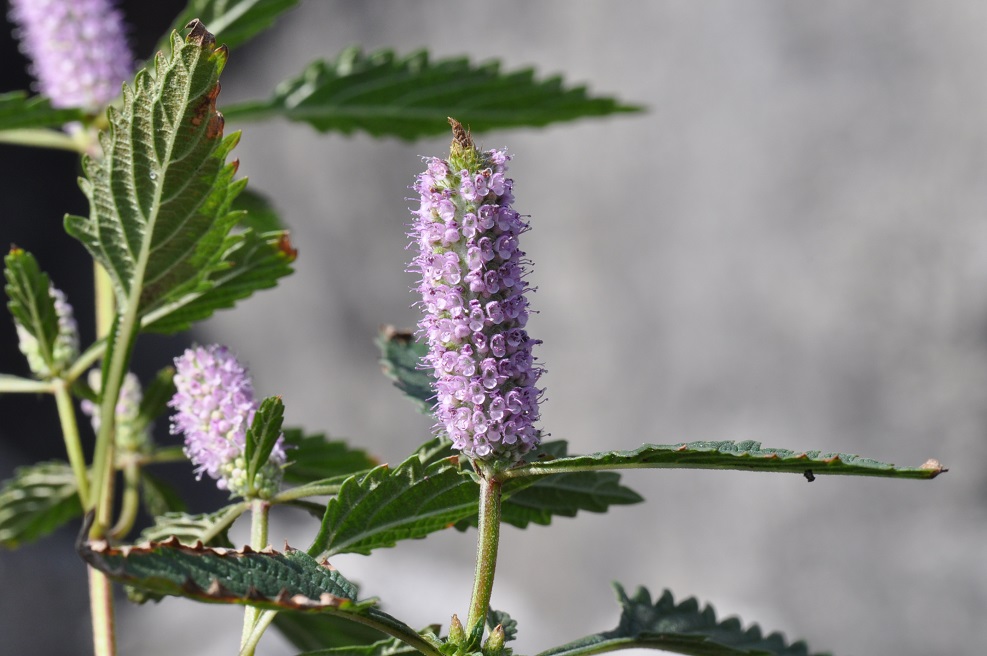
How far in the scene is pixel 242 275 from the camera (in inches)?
38.6

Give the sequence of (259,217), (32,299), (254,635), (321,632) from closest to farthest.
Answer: (254,635) < (32,299) < (321,632) < (259,217)

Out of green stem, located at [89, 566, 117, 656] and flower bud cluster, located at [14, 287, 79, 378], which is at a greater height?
flower bud cluster, located at [14, 287, 79, 378]

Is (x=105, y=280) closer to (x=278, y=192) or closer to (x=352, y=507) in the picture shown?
(x=352, y=507)

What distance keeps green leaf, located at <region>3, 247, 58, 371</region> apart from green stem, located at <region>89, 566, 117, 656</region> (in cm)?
24

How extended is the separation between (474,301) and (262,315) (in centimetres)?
349

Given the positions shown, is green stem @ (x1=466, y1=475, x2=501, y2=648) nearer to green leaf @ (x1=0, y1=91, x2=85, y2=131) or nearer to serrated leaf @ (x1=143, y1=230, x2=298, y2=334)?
serrated leaf @ (x1=143, y1=230, x2=298, y2=334)

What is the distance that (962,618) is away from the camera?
2.89 m

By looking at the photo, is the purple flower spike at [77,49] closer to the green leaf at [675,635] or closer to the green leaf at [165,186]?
the green leaf at [165,186]

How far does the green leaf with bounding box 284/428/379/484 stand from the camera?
3.73 feet

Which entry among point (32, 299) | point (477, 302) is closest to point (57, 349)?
point (32, 299)

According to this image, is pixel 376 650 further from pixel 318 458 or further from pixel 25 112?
pixel 25 112

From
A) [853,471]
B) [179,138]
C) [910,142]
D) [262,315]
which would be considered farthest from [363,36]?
[853,471]

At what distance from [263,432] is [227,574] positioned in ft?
0.56

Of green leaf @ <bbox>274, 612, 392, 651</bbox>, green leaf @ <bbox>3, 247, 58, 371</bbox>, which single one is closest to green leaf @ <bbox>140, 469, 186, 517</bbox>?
green leaf @ <bbox>274, 612, 392, 651</bbox>
